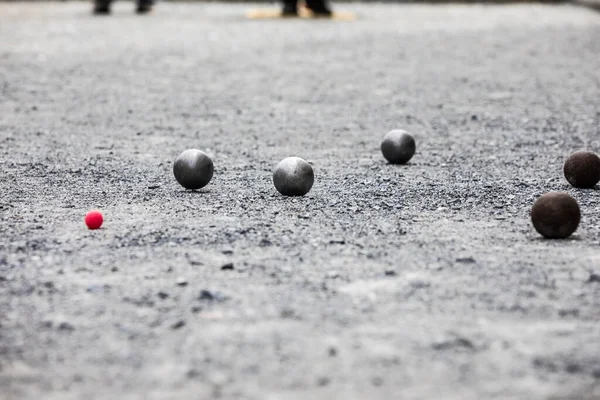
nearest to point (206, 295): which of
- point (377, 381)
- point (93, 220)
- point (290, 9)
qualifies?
point (377, 381)

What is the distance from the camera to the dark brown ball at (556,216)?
14.9 ft

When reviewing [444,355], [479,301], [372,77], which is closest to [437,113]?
[372,77]

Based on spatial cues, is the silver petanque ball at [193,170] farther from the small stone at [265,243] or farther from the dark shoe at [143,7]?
the dark shoe at [143,7]

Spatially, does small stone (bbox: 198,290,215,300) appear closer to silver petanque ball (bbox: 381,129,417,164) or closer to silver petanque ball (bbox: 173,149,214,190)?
silver petanque ball (bbox: 173,149,214,190)

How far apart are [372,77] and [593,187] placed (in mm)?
5339

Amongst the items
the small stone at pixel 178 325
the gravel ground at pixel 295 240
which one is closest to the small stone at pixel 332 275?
the gravel ground at pixel 295 240

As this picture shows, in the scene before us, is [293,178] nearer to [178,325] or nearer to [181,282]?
[181,282]

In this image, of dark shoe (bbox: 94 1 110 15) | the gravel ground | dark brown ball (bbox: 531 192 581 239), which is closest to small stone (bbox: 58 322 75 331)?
the gravel ground

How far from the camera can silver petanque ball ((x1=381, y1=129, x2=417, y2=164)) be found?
666 centimetres

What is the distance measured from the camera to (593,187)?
592 centimetres

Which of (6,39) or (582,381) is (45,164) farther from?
(6,39)

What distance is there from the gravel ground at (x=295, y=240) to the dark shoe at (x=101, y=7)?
28.1 feet

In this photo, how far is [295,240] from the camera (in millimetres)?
4578

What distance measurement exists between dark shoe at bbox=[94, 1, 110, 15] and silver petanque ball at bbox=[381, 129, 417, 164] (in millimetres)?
14190
